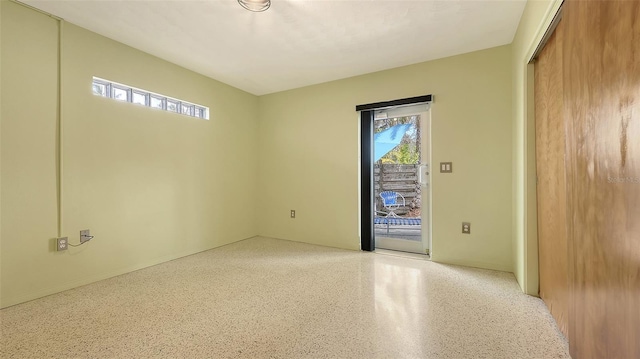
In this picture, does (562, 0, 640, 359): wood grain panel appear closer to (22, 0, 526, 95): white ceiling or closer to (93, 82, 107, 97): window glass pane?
(22, 0, 526, 95): white ceiling

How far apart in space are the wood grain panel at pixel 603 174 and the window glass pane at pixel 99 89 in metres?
3.56

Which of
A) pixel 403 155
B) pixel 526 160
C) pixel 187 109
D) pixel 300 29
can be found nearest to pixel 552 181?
pixel 526 160

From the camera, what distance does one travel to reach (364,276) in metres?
2.60

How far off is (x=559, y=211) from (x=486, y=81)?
1.68 m

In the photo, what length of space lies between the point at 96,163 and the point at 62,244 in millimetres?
760

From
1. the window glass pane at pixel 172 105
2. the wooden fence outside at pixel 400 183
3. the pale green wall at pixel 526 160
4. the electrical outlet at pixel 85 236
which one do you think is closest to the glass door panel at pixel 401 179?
the wooden fence outside at pixel 400 183

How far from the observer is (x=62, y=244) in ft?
7.37

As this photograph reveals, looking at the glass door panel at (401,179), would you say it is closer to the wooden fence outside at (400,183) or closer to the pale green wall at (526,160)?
the wooden fence outside at (400,183)

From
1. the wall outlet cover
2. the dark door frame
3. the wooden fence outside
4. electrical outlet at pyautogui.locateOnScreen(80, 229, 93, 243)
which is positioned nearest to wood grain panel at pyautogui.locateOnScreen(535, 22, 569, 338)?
the wall outlet cover

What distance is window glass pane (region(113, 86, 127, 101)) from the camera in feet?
8.66

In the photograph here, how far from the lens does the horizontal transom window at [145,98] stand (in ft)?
8.41

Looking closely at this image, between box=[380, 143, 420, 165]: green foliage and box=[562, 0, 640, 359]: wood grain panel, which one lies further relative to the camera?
box=[380, 143, 420, 165]: green foliage

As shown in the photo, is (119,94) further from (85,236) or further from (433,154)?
(433,154)

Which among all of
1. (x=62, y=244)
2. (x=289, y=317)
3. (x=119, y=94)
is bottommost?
(x=289, y=317)
